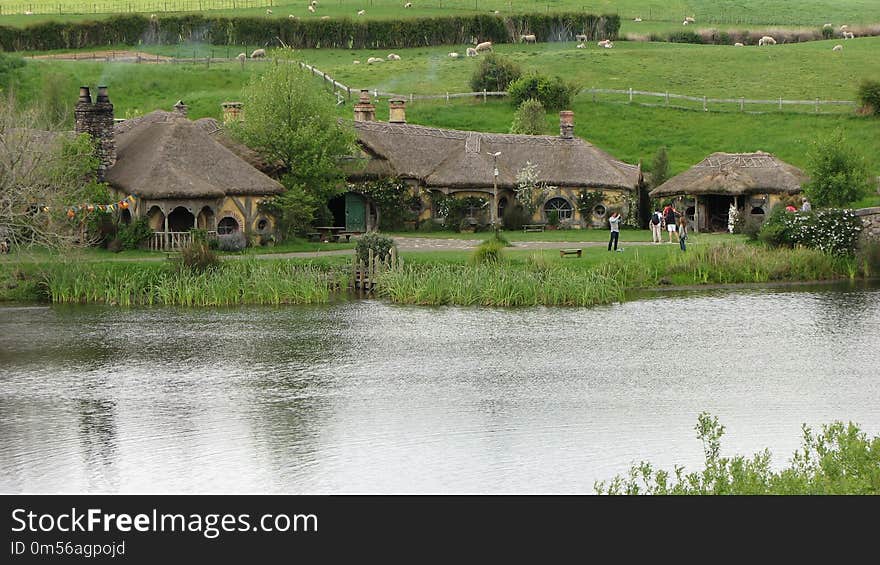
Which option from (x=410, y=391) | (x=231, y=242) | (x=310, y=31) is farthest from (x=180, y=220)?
(x=310, y=31)

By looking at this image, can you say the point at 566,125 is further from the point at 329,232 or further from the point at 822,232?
the point at 822,232

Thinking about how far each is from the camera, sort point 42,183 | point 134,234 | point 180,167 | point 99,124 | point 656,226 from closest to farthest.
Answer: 1. point 42,183
2. point 134,234
3. point 656,226
4. point 180,167
5. point 99,124

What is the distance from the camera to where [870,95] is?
252 ft

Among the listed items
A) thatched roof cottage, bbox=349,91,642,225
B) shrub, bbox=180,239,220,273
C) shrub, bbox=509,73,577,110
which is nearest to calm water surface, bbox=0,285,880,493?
shrub, bbox=180,239,220,273

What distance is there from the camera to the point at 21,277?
45188 millimetres

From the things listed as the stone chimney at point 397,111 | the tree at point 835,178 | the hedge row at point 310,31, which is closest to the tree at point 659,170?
the tree at point 835,178

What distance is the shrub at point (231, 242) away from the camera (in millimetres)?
51469

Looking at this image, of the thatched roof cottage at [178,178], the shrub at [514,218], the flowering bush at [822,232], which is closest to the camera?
the flowering bush at [822,232]

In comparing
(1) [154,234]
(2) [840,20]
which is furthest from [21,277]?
(2) [840,20]

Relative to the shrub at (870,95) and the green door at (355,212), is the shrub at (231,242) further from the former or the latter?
the shrub at (870,95)

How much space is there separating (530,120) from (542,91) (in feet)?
28.9

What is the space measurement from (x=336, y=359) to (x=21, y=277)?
53.7ft

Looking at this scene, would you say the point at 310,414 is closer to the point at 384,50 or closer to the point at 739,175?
the point at 739,175

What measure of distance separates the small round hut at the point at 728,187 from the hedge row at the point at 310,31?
40.6 meters
